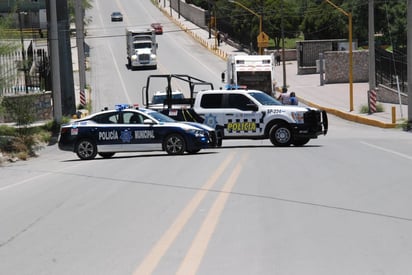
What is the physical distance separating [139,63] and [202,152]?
4989 cm

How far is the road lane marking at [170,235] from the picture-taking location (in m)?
7.82

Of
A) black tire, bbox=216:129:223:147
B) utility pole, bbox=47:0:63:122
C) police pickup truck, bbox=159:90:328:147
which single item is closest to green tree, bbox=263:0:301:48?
utility pole, bbox=47:0:63:122

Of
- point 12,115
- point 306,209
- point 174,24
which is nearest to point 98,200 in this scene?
point 306,209

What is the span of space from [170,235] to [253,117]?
53.9ft

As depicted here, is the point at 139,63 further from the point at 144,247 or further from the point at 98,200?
the point at 144,247

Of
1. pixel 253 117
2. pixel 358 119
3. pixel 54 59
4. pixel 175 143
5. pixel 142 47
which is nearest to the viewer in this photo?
pixel 175 143

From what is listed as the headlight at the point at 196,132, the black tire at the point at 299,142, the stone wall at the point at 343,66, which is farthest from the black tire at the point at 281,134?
the stone wall at the point at 343,66

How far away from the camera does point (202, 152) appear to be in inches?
961

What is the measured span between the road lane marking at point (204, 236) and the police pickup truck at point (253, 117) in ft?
36.8

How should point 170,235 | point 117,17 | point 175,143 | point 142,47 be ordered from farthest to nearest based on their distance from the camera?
point 117,17
point 142,47
point 175,143
point 170,235

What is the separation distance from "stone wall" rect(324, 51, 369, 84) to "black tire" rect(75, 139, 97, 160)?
4316cm

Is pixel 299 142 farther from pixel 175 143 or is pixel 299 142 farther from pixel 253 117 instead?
pixel 175 143

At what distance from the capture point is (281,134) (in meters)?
25.5

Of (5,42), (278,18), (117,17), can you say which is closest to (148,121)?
(5,42)
